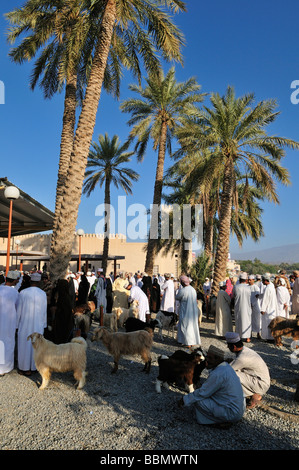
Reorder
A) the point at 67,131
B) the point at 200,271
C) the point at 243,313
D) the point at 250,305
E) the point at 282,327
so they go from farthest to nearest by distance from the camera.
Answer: the point at 200,271, the point at 67,131, the point at 250,305, the point at 243,313, the point at 282,327

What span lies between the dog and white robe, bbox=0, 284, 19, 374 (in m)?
0.96

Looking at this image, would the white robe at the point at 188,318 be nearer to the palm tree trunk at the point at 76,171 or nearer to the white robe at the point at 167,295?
the palm tree trunk at the point at 76,171

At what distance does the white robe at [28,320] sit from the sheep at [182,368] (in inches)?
87.9

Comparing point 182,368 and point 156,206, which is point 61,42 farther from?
point 182,368

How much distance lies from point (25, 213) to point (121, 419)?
35.6 feet

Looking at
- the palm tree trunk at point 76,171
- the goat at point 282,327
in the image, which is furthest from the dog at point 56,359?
the goat at point 282,327

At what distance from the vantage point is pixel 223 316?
29.4ft

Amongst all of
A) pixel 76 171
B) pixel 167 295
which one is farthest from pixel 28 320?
pixel 167 295

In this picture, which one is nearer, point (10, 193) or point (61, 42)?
point (10, 193)

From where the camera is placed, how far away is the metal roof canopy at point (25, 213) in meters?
10.6

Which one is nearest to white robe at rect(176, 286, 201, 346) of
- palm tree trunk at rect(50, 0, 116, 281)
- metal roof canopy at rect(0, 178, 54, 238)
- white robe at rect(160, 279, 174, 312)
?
palm tree trunk at rect(50, 0, 116, 281)

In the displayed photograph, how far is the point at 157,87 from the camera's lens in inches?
752

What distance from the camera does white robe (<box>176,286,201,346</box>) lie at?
7.23 meters

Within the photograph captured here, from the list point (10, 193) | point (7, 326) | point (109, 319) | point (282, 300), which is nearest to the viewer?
point (7, 326)
